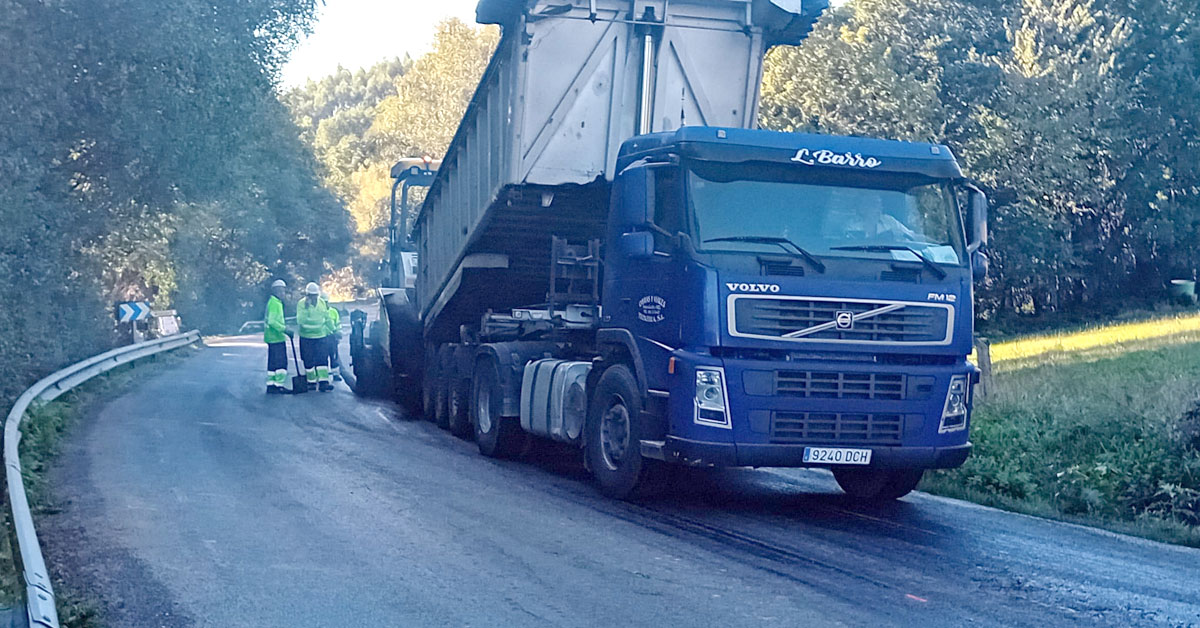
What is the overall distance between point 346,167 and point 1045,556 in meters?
75.3

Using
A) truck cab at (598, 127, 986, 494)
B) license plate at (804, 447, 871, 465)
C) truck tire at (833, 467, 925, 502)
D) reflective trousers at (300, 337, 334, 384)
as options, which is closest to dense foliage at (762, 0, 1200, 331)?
reflective trousers at (300, 337, 334, 384)

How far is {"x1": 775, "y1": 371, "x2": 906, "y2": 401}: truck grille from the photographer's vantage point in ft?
28.3

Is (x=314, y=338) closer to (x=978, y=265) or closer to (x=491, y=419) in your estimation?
(x=491, y=419)

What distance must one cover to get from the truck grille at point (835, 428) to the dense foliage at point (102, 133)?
10.7m

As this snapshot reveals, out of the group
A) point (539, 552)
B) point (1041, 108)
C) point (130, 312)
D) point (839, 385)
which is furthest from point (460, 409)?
point (1041, 108)

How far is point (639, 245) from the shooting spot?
8898 mm

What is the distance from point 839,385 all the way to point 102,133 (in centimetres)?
1559

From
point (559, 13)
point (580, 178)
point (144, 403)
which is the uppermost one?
→ point (559, 13)

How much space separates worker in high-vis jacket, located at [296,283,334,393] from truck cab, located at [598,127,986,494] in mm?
10775

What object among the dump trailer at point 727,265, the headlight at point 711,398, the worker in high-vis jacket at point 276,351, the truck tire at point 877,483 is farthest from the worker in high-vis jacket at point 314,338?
the headlight at point 711,398

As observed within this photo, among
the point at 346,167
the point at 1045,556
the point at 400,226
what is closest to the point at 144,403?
the point at 400,226

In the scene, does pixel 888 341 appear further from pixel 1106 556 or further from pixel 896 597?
pixel 896 597

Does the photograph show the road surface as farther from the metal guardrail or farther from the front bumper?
the front bumper

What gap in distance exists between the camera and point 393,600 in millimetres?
6332
